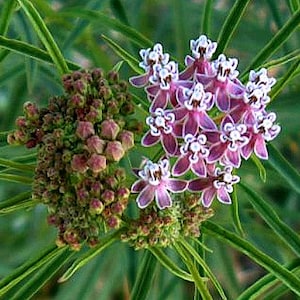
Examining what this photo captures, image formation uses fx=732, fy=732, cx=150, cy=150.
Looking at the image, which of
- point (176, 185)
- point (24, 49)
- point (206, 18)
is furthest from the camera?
point (206, 18)

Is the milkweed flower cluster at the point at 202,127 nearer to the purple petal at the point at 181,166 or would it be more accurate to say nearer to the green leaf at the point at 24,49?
the purple petal at the point at 181,166

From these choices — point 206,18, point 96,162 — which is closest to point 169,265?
point 96,162

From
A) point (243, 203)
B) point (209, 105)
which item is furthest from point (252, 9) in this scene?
point (209, 105)

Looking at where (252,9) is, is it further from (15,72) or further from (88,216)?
(88,216)

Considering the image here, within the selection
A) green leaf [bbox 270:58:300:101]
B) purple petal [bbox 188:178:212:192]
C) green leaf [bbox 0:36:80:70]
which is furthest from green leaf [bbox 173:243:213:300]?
green leaf [bbox 0:36:80:70]

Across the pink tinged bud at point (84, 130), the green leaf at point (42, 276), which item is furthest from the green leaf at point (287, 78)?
the green leaf at point (42, 276)

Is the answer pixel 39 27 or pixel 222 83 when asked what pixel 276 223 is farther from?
pixel 39 27

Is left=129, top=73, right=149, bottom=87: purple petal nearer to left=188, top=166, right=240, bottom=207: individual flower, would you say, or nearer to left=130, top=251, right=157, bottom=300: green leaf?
left=188, top=166, right=240, bottom=207: individual flower
